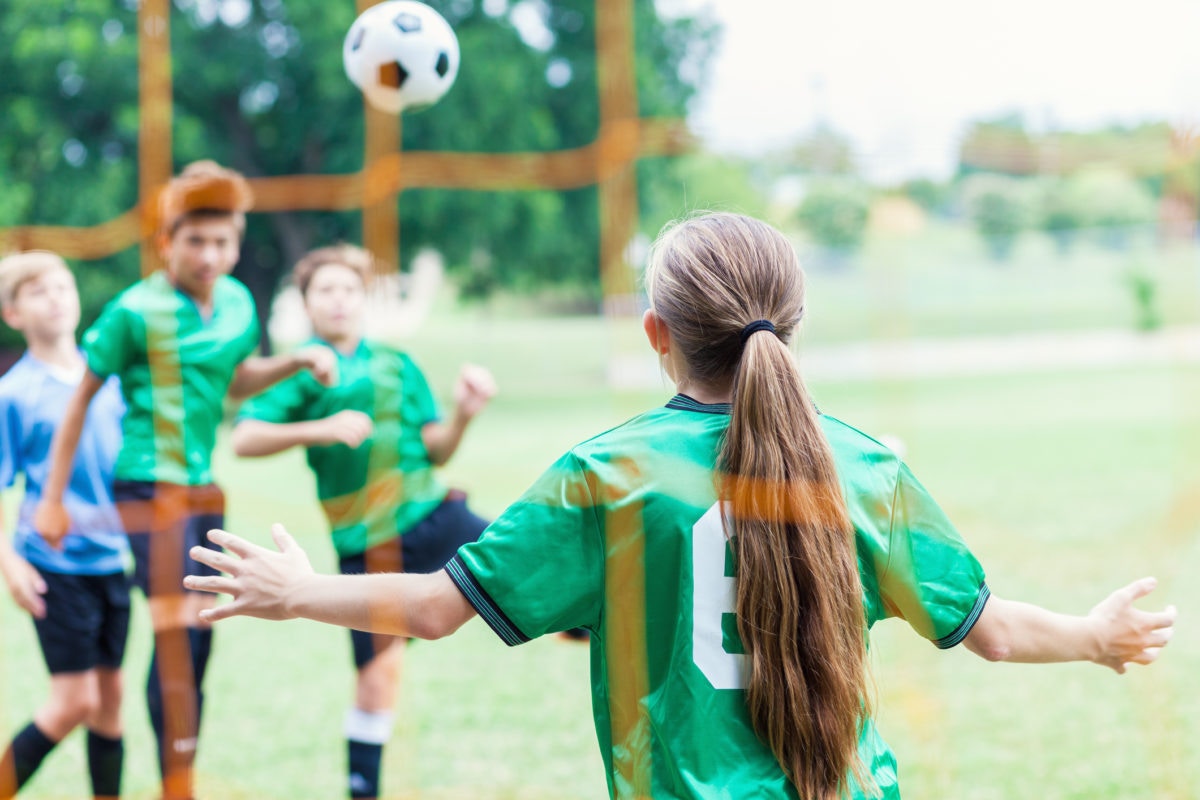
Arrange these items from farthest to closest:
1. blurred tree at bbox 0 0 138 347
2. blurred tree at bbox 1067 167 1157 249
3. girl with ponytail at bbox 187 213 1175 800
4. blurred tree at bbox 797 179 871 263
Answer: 1. blurred tree at bbox 1067 167 1157 249
2. blurred tree at bbox 797 179 871 263
3. blurred tree at bbox 0 0 138 347
4. girl with ponytail at bbox 187 213 1175 800

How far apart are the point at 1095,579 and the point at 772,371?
456 centimetres

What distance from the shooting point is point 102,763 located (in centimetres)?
271

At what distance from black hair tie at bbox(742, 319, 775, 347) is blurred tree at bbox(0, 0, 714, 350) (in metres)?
11.8

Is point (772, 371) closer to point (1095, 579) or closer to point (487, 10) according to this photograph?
point (1095, 579)

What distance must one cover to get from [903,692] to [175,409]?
8.36 ft

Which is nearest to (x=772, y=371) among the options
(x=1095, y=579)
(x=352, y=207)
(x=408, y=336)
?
(x=1095, y=579)

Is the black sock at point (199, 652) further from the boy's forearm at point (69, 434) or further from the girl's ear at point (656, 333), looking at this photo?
the girl's ear at point (656, 333)

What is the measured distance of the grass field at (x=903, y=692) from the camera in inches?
120

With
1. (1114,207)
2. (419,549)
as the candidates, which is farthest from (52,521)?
(1114,207)

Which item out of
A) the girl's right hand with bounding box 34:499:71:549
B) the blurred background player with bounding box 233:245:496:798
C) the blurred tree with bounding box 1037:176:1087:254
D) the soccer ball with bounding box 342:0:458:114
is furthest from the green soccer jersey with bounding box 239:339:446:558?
the blurred tree with bounding box 1037:176:1087:254

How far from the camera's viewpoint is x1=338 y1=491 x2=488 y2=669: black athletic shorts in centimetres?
277

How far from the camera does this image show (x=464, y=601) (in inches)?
52.6

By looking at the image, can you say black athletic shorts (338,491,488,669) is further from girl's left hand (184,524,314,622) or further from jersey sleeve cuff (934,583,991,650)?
jersey sleeve cuff (934,583,991,650)

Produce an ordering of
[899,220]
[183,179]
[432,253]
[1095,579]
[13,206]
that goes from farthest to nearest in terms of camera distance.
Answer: [899,220], [432,253], [13,206], [1095,579], [183,179]
